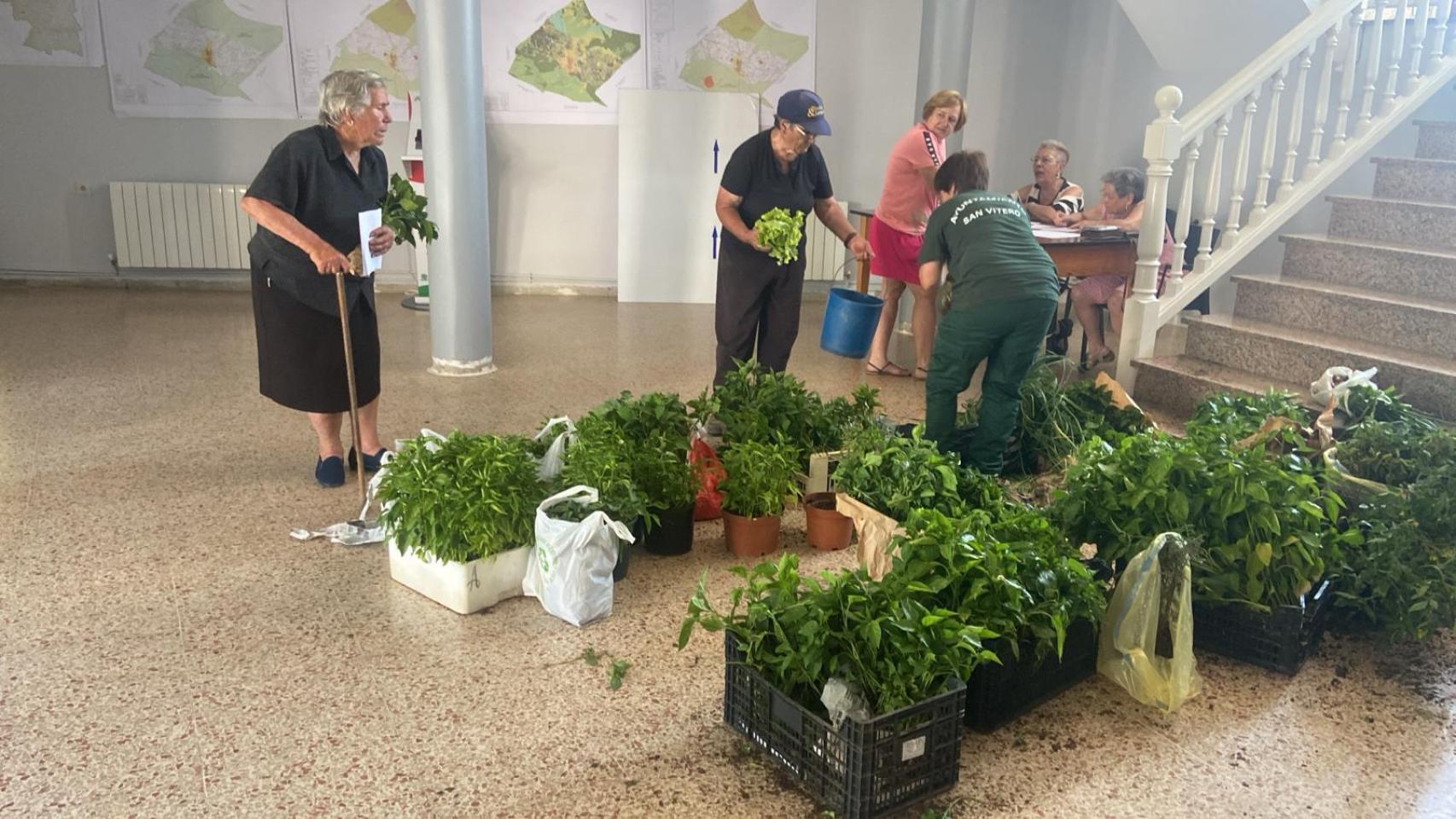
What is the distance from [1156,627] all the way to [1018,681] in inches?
18.1

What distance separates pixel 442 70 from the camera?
219 inches

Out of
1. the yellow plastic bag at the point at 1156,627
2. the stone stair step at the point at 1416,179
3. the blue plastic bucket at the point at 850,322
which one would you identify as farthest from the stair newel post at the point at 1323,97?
the yellow plastic bag at the point at 1156,627

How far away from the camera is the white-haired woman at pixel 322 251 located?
380 centimetres

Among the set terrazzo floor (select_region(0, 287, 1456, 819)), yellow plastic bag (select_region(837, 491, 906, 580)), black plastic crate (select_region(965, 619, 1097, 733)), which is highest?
yellow plastic bag (select_region(837, 491, 906, 580))

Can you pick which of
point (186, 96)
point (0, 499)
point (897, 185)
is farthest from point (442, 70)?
point (186, 96)

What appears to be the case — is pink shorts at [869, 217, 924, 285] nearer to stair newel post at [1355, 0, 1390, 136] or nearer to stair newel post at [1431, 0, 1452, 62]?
stair newel post at [1355, 0, 1390, 136]

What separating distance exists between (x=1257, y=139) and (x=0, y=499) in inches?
301

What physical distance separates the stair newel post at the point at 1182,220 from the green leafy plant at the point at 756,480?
8.97 ft

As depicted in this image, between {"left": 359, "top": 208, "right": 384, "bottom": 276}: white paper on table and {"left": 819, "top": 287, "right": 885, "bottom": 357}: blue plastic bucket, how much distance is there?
2.10 metres

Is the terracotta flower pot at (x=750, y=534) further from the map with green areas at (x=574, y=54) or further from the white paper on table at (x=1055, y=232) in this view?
the map with green areas at (x=574, y=54)

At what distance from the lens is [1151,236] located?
5422mm

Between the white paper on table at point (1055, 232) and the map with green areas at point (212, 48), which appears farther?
the map with green areas at point (212, 48)

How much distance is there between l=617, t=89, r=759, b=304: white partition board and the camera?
809 centimetres

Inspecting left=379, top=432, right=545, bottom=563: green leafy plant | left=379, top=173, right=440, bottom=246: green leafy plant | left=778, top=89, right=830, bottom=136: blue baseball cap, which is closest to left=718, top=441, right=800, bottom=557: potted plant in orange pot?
left=379, top=432, right=545, bottom=563: green leafy plant
